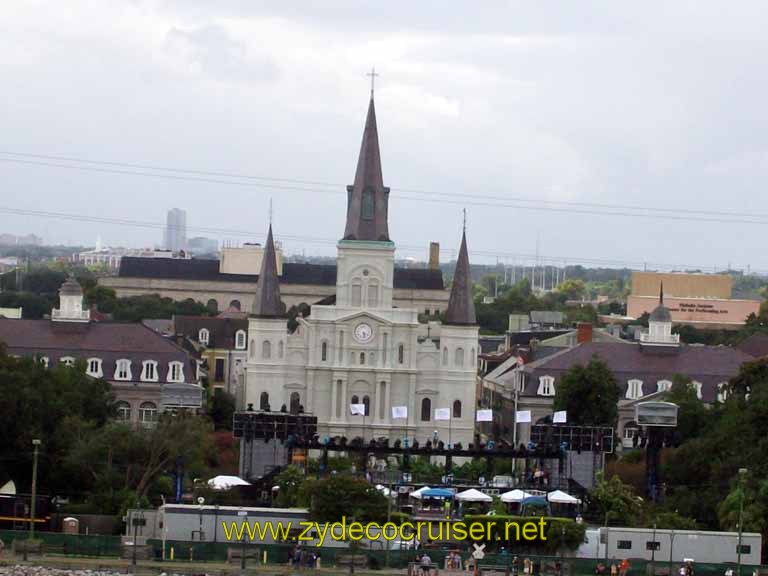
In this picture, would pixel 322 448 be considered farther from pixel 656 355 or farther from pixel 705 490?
pixel 656 355

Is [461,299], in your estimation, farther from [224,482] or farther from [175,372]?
[224,482]

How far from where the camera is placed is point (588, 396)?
130000mm

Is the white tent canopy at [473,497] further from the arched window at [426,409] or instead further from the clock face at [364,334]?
the clock face at [364,334]

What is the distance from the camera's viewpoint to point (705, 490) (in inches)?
→ 4060

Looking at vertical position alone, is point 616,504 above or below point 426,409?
below

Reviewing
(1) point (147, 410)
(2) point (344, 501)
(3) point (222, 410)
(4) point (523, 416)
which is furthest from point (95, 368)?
(2) point (344, 501)

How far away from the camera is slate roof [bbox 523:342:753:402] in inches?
5443

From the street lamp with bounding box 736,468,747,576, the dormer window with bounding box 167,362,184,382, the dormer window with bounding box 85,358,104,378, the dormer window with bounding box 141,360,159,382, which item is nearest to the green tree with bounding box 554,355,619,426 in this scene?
the dormer window with bounding box 167,362,184,382

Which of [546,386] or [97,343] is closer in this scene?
[97,343]

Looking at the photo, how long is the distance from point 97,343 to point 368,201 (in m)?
17.6

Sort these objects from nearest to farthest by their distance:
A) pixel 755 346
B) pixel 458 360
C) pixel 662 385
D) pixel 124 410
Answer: pixel 124 410 < pixel 662 385 < pixel 458 360 < pixel 755 346

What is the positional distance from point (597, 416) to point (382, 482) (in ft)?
82.1

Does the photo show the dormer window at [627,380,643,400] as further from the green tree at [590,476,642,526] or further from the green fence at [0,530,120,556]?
the green fence at [0,530,120,556]

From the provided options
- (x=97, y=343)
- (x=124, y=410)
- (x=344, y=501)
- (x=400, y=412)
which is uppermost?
(x=97, y=343)
